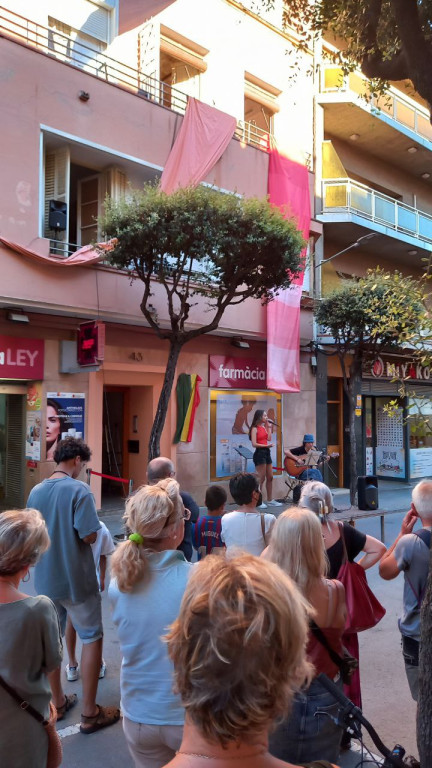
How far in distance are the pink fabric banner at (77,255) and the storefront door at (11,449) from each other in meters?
2.74

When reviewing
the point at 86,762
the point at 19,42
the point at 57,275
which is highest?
the point at 19,42

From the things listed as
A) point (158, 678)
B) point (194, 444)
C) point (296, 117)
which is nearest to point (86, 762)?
point (158, 678)

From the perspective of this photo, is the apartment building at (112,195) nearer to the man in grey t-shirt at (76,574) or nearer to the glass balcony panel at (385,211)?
the glass balcony panel at (385,211)

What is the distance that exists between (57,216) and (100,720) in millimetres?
9053

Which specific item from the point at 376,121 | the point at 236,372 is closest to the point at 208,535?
the point at 236,372

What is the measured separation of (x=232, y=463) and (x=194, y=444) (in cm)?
126

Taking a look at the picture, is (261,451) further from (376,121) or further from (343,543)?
(376,121)

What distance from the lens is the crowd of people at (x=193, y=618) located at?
4.12ft

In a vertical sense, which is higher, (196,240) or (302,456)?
(196,240)

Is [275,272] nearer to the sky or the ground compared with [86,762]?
nearer to the sky

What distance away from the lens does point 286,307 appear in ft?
48.0

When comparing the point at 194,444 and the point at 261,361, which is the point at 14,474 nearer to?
the point at 194,444

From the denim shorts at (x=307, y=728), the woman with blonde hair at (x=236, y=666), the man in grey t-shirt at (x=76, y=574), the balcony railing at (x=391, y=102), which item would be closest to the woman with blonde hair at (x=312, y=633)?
the denim shorts at (x=307, y=728)

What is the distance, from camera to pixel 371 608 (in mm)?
3285
